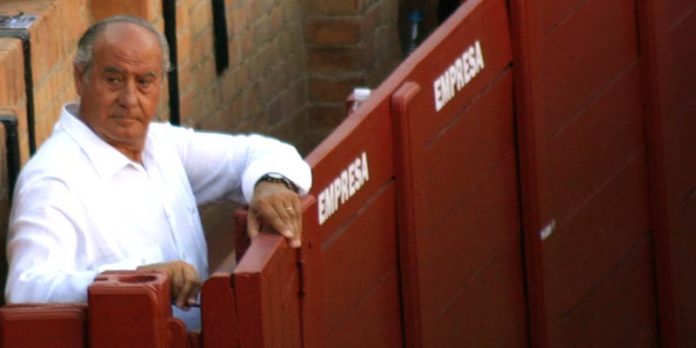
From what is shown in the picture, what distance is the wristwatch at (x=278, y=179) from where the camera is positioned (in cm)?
459

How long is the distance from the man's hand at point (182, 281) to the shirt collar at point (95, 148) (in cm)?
46

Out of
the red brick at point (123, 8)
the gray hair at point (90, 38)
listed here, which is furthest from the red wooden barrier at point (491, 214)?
the red brick at point (123, 8)

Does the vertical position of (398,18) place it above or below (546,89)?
below

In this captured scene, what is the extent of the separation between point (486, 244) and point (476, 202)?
0.44ft

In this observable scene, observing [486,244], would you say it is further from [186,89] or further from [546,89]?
[186,89]

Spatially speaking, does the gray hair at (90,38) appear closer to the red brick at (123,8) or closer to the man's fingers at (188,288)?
the man's fingers at (188,288)

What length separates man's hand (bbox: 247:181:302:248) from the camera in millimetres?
4414

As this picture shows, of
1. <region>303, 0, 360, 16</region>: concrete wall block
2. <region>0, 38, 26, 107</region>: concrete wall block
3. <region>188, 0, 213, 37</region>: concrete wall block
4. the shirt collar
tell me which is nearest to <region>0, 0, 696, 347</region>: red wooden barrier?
the shirt collar

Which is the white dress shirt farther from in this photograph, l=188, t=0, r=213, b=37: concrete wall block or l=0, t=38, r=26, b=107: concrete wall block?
l=188, t=0, r=213, b=37: concrete wall block

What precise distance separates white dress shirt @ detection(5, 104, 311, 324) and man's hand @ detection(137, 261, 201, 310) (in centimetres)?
14

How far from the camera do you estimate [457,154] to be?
5.65m

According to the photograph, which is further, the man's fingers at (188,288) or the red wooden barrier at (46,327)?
the man's fingers at (188,288)

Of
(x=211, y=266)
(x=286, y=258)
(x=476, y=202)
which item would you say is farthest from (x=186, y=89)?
(x=286, y=258)

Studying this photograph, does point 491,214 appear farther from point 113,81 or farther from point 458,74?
point 113,81
